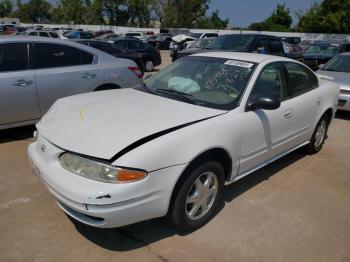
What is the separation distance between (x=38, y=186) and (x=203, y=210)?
1.90 metres

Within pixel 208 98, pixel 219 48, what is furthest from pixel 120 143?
pixel 219 48

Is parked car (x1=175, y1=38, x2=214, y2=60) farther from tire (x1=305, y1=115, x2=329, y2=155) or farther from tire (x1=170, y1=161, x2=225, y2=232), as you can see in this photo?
tire (x1=170, y1=161, x2=225, y2=232)

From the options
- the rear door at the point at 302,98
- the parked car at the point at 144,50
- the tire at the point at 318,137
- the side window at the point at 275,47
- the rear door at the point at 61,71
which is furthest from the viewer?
the parked car at the point at 144,50

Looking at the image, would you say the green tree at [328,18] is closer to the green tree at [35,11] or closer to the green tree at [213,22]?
the green tree at [213,22]

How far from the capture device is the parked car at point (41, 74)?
5.21 m

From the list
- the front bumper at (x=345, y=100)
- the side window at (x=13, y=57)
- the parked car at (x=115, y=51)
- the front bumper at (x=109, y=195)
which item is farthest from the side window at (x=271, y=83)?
the parked car at (x=115, y=51)

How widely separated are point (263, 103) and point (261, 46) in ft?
24.3

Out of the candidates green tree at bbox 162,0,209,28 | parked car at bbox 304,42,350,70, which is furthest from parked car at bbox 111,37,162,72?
green tree at bbox 162,0,209,28

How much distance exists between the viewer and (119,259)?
116 inches

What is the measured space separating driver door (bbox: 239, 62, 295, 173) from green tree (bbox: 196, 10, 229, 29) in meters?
70.6

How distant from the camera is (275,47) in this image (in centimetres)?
1107

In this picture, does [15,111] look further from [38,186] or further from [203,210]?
[203,210]

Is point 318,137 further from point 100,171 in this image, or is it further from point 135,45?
point 135,45

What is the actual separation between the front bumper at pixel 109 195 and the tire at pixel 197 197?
0.16 meters
